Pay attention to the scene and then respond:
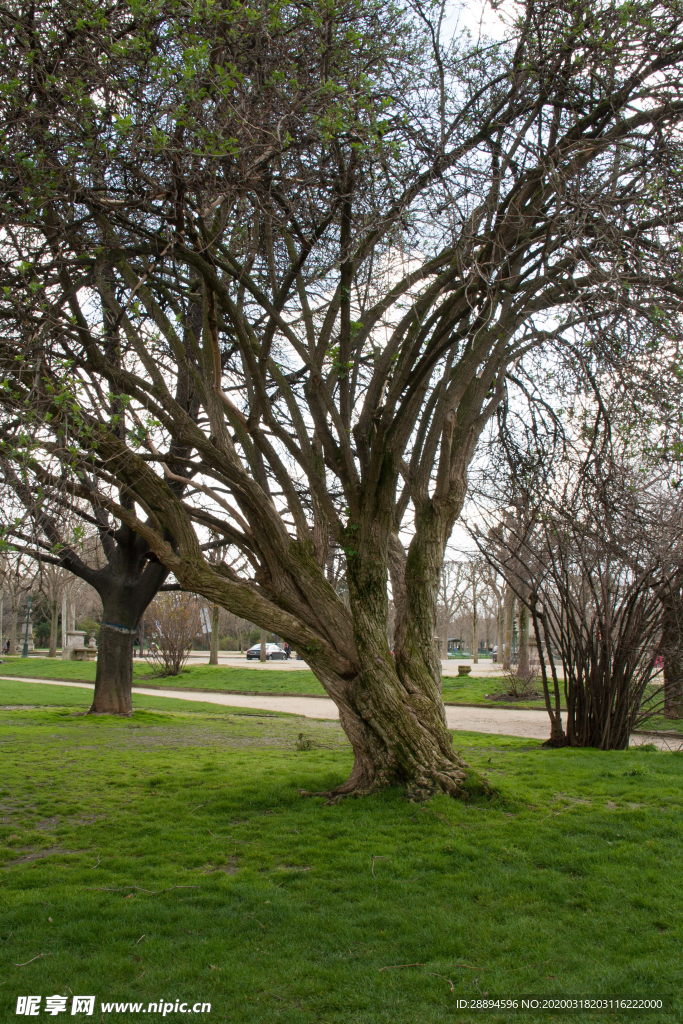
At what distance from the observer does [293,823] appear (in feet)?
20.9

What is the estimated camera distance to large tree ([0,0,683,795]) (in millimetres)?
5621

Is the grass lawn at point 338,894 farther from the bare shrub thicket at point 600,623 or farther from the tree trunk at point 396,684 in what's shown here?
the bare shrub thicket at point 600,623

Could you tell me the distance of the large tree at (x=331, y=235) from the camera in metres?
5.62

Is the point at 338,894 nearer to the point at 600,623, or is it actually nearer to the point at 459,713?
the point at 600,623

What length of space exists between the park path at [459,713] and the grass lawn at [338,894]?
176 inches

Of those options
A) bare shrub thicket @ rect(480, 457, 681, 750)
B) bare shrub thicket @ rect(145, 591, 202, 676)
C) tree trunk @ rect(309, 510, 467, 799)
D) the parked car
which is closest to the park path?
bare shrub thicket @ rect(480, 457, 681, 750)

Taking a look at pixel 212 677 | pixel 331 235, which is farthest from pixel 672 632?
pixel 212 677

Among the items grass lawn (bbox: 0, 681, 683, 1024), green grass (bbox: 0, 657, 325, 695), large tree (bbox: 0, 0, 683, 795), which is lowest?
green grass (bbox: 0, 657, 325, 695)

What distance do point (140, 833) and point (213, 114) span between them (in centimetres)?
622

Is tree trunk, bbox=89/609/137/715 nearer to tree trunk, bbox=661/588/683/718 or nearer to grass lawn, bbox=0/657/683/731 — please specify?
grass lawn, bbox=0/657/683/731

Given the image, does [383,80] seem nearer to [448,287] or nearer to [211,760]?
[448,287]

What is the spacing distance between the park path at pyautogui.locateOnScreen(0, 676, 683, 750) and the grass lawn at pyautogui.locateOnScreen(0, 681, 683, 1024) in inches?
176

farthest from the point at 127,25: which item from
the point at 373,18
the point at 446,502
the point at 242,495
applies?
the point at 446,502

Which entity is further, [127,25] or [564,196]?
[127,25]
